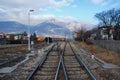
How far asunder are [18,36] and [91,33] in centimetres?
4816

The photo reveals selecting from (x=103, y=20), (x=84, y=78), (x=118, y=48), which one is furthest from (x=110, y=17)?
(x=84, y=78)

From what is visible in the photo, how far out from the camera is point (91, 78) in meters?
12.9

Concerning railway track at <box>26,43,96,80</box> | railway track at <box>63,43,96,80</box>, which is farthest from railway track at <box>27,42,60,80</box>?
railway track at <box>63,43,96,80</box>

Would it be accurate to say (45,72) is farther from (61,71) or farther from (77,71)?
(77,71)

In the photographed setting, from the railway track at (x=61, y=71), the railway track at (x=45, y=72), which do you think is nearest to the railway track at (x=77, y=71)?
the railway track at (x=61, y=71)

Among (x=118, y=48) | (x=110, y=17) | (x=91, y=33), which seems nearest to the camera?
(x=118, y=48)

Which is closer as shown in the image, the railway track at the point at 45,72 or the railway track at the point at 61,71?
the railway track at the point at 61,71

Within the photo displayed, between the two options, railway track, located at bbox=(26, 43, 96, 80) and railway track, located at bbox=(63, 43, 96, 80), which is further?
railway track, located at bbox=(63, 43, 96, 80)

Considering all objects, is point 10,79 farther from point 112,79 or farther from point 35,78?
point 112,79

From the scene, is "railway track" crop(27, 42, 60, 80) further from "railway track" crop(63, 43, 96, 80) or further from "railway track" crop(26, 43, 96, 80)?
"railway track" crop(63, 43, 96, 80)

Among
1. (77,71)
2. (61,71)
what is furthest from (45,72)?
(77,71)

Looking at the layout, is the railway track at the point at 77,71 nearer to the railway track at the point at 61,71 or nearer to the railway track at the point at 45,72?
the railway track at the point at 61,71

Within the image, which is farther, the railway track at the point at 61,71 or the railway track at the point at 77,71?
the railway track at the point at 77,71

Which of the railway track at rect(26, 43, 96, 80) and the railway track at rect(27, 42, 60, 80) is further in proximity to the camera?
the railway track at rect(27, 42, 60, 80)
